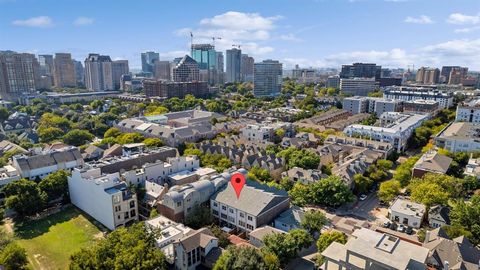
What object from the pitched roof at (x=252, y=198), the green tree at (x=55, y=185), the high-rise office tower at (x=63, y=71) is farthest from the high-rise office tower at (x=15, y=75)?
the pitched roof at (x=252, y=198)

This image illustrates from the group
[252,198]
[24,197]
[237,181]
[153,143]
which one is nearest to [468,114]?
[237,181]

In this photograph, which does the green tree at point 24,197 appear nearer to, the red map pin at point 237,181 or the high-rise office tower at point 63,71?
the red map pin at point 237,181

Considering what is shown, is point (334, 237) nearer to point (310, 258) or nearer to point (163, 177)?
point (310, 258)

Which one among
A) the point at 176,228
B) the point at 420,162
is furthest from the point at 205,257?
the point at 420,162

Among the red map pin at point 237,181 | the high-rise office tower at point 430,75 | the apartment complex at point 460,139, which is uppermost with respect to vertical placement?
the high-rise office tower at point 430,75

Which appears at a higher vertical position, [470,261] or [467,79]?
[467,79]

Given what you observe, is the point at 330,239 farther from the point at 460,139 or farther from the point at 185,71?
the point at 185,71
